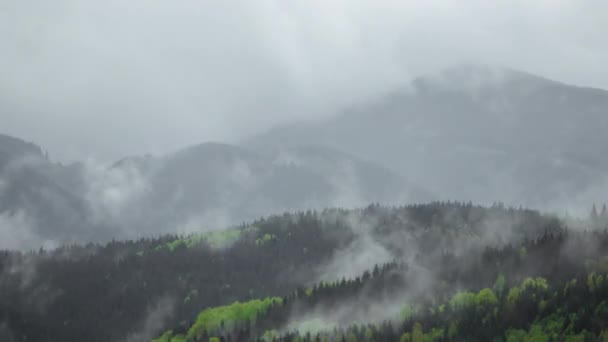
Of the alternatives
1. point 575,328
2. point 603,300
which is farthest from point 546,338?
point 603,300

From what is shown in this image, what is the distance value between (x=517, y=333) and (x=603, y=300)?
26561mm

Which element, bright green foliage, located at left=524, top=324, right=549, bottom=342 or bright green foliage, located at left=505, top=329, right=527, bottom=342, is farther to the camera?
bright green foliage, located at left=505, top=329, right=527, bottom=342

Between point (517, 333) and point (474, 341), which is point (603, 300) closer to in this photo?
point (517, 333)

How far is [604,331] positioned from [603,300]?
64.9 feet

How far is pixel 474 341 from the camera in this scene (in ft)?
648

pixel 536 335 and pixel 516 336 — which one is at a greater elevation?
pixel 536 335

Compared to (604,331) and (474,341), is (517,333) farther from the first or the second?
(604,331)

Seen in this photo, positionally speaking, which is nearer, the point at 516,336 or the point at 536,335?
the point at 536,335

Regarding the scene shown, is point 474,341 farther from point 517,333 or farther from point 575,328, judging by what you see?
point 575,328

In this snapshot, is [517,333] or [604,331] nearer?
[604,331]

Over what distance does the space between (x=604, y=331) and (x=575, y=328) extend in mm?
12960

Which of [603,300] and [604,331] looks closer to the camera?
[604,331]

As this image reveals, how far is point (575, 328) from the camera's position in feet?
630

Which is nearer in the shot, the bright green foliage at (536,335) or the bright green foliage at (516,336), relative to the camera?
the bright green foliage at (536,335)
